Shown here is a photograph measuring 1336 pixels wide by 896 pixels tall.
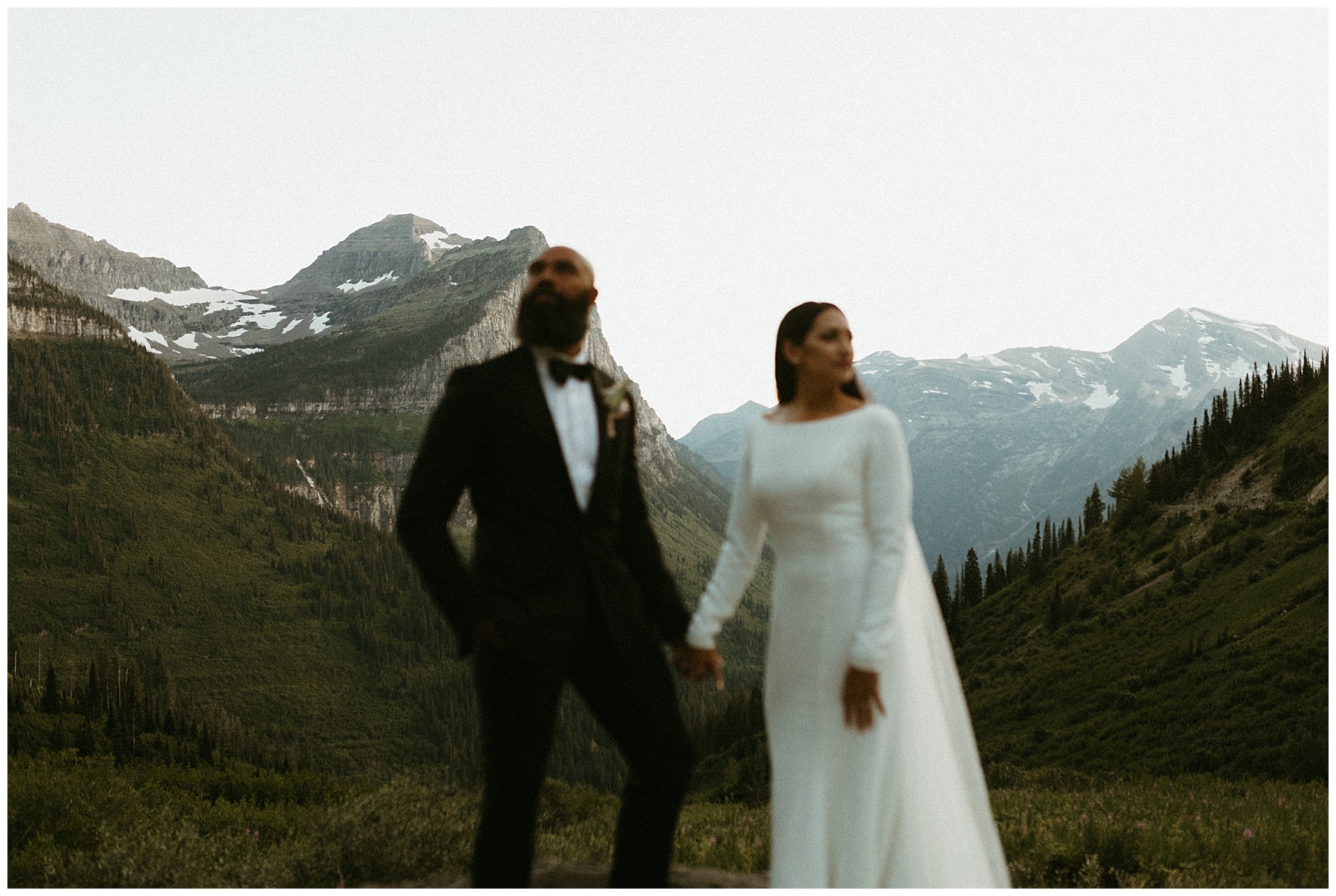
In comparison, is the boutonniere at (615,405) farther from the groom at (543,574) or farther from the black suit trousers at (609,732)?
the black suit trousers at (609,732)

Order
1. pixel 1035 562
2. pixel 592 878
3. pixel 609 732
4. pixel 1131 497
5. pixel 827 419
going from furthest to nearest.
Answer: pixel 1035 562
pixel 1131 497
pixel 592 878
pixel 827 419
pixel 609 732

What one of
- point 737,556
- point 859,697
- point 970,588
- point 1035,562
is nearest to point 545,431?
point 737,556

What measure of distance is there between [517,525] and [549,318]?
3.09 ft

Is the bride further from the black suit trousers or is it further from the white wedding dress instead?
the black suit trousers

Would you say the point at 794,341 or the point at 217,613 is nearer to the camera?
the point at 794,341

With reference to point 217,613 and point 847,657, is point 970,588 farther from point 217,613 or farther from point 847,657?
point 217,613

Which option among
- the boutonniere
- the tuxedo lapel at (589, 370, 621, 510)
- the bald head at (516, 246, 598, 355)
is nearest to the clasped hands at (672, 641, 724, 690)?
the tuxedo lapel at (589, 370, 621, 510)

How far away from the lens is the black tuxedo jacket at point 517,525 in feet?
13.0

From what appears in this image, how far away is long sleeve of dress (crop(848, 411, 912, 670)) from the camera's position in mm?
4406

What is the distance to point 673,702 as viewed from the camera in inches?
168

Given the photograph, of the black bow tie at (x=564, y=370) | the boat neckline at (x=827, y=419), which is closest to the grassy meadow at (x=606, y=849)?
the boat neckline at (x=827, y=419)

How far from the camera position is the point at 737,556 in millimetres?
4828

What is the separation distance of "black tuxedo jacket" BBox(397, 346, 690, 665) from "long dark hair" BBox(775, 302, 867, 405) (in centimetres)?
109

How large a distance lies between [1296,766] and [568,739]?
426ft
